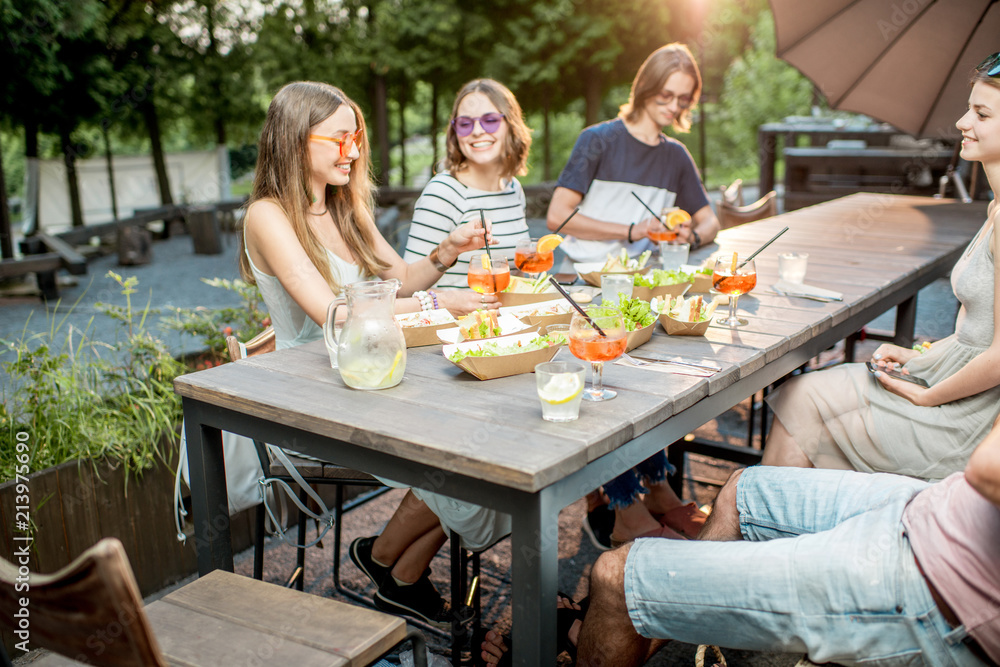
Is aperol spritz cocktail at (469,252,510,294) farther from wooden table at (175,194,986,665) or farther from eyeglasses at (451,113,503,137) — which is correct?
eyeglasses at (451,113,503,137)

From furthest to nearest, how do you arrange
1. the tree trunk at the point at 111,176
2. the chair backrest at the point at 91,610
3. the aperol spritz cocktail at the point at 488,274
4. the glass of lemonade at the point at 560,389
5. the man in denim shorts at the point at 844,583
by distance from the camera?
the tree trunk at the point at 111,176
the aperol spritz cocktail at the point at 488,274
the glass of lemonade at the point at 560,389
the man in denim shorts at the point at 844,583
the chair backrest at the point at 91,610

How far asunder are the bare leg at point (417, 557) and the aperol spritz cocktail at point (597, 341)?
93 cm

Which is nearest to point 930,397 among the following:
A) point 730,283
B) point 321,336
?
point 730,283

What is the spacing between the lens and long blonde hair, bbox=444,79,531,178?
343cm

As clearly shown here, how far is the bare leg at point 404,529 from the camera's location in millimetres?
2471

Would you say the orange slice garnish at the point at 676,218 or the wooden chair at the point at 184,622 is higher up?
the orange slice garnish at the point at 676,218

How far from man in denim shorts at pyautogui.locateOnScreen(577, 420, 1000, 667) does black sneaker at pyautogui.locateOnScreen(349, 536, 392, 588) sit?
0.91 meters

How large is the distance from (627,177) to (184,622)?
3.03 meters

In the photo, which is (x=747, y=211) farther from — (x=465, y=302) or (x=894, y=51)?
(x=465, y=302)

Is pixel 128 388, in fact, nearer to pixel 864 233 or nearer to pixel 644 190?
pixel 644 190

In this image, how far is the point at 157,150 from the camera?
15.3 m

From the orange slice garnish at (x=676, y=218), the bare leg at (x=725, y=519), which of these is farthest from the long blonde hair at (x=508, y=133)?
the bare leg at (x=725, y=519)

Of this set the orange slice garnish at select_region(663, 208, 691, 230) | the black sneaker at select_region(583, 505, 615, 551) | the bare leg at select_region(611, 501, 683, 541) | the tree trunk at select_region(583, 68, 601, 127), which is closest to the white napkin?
the orange slice garnish at select_region(663, 208, 691, 230)

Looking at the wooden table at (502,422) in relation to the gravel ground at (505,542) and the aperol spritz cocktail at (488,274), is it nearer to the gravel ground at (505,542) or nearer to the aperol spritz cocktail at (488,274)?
the aperol spritz cocktail at (488,274)
